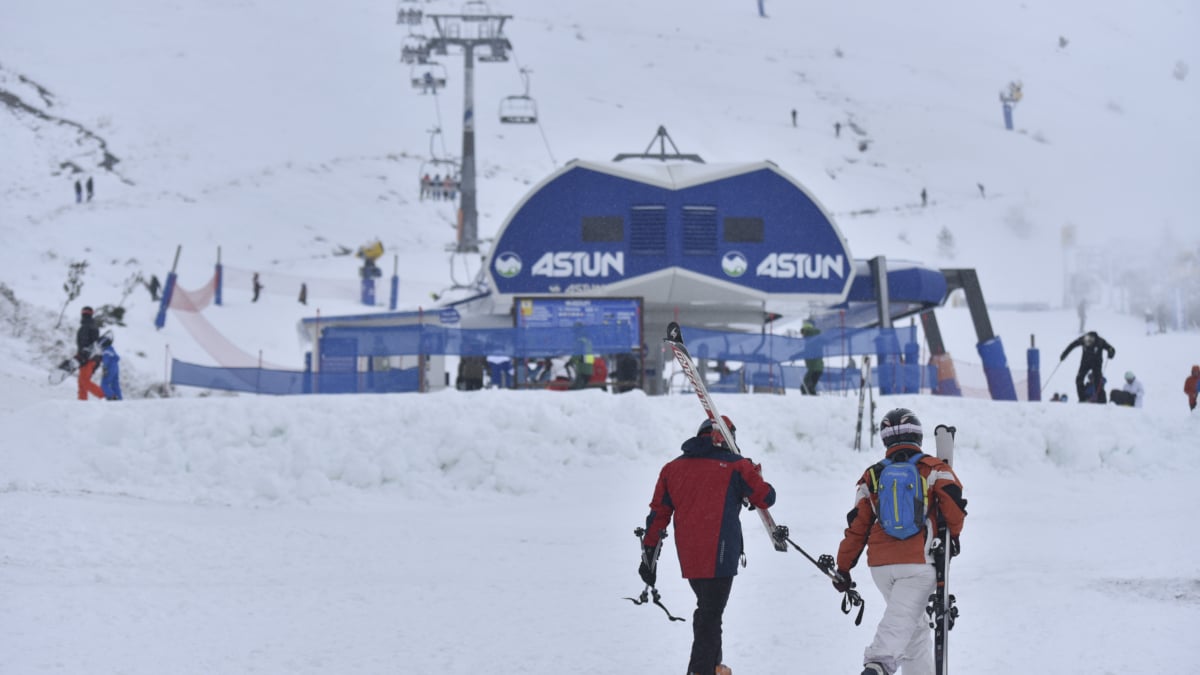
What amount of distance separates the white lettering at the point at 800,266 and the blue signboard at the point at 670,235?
20 millimetres

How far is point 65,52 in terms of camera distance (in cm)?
9294

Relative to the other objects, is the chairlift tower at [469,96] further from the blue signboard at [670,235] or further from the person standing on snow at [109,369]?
the person standing on snow at [109,369]

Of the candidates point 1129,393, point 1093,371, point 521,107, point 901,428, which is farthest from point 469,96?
point 901,428

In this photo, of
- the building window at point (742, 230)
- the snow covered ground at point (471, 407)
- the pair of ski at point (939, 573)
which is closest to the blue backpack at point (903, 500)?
the pair of ski at point (939, 573)

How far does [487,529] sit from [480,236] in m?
58.1

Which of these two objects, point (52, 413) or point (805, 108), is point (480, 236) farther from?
point (52, 413)

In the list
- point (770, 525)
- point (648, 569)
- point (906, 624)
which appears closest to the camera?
point (906, 624)

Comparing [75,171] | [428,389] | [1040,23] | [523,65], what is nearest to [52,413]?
[428,389]

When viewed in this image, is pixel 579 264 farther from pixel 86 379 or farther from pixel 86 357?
pixel 86 379

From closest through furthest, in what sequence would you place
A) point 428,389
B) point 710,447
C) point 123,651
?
point 710,447
point 123,651
point 428,389

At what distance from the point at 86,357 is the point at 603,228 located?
9.98 meters

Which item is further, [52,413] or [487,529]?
[52,413]

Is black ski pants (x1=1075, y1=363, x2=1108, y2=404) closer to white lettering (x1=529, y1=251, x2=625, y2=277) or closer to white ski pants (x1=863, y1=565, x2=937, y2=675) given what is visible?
white lettering (x1=529, y1=251, x2=625, y2=277)

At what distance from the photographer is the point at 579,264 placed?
82.4 ft
